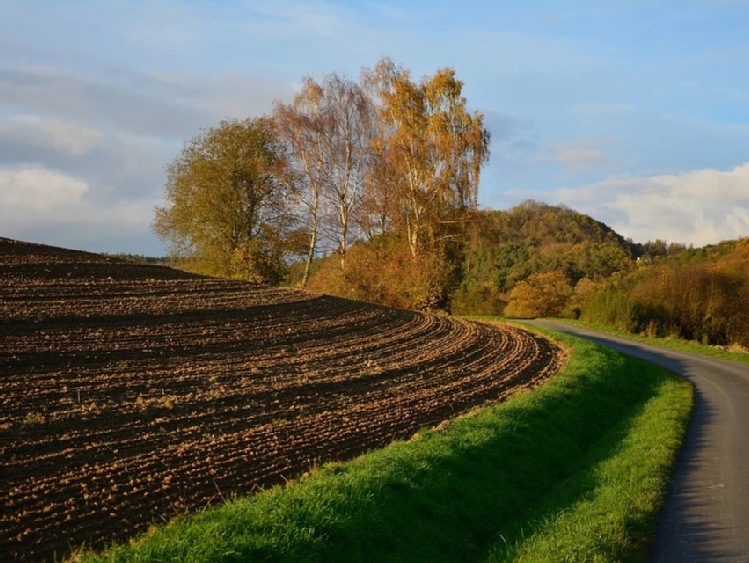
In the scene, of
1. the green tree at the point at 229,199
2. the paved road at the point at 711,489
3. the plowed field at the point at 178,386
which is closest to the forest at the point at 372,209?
the green tree at the point at 229,199

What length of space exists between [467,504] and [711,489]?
11.5 feet

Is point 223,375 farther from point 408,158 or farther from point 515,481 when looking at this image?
point 408,158

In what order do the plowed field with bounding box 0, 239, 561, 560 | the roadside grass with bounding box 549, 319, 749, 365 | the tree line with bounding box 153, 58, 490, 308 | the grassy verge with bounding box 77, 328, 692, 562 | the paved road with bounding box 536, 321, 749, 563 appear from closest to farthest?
1. the grassy verge with bounding box 77, 328, 692, 562
2. the paved road with bounding box 536, 321, 749, 563
3. the plowed field with bounding box 0, 239, 561, 560
4. the roadside grass with bounding box 549, 319, 749, 365
5. the tree line with bounding box 153, 58, 490, 308

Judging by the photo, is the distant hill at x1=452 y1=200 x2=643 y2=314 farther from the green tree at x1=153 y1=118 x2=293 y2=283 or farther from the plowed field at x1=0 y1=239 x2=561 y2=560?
the plowed field at x1=0 y1=239 x2=561 y2=560

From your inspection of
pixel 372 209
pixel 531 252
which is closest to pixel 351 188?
pixel 372 209

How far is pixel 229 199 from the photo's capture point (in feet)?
→ 129

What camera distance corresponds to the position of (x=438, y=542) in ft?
24.2

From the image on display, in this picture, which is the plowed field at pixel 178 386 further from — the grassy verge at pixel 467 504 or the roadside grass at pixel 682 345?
the roadside grass at pixel 682 345

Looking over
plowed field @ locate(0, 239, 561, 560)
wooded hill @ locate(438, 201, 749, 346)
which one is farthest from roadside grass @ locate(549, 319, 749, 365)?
plowed field @ locate(0, 239, 561, 560)

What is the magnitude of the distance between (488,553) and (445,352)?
13134mm

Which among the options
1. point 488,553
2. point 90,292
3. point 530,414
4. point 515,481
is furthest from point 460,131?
point 488,553

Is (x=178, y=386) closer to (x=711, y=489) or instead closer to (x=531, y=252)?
(x=711, y=489)

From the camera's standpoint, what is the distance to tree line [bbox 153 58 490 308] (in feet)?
125

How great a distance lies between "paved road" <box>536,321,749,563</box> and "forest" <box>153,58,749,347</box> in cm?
2111
